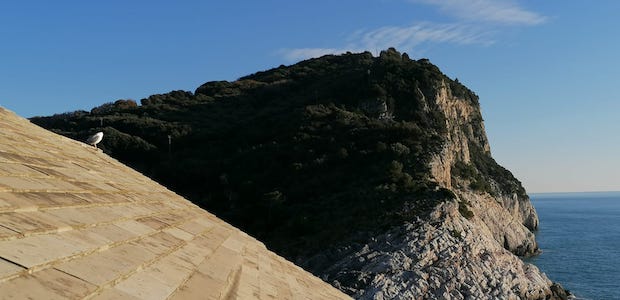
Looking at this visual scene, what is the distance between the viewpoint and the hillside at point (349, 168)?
106 ft

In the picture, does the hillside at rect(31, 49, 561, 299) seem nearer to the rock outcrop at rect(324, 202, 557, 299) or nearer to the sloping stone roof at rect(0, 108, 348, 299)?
the rock outcrop at rect(324, 202, 557, 299)

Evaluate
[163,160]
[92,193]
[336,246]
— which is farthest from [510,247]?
[92,193]

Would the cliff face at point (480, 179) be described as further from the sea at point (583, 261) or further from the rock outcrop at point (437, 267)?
the rock outcrop at point (437, 267)

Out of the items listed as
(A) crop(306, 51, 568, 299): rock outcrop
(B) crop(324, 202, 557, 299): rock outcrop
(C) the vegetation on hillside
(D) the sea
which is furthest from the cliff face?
(B) crop(324, 202, 557, 299): rock outcrop

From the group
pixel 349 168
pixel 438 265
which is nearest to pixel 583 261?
pixel 349 168

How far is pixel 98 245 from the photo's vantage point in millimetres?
3074

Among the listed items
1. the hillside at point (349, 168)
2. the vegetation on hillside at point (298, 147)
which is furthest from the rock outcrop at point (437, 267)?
the vegetation on hillside at point (298, 147)

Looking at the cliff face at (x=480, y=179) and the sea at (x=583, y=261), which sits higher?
the cliff face at (x=480, y=179)

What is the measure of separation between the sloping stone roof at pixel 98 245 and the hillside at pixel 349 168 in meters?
22.6

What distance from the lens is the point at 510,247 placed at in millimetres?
60250

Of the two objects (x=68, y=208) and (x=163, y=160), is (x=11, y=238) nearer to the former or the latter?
(x=68, y=208)

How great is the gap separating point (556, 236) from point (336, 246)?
55.1m

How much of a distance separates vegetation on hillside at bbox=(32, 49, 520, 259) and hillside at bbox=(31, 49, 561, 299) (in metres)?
0.16

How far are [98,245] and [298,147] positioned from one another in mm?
48090
